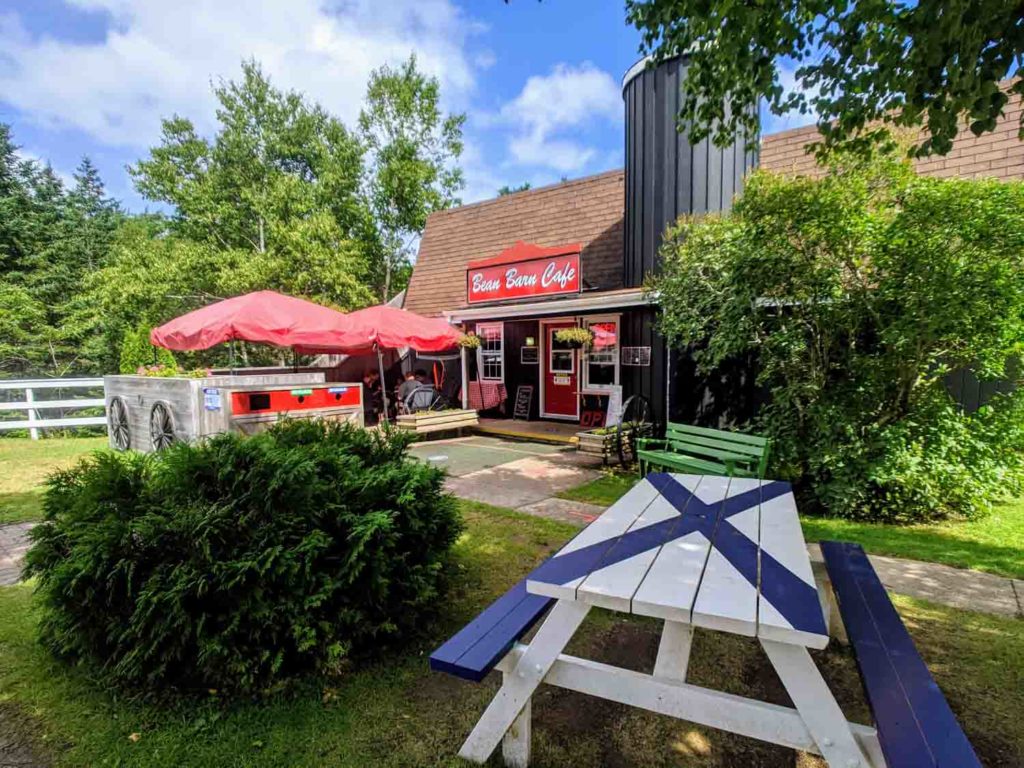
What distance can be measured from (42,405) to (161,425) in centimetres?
535

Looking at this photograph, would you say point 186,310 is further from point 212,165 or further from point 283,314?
point 283,314

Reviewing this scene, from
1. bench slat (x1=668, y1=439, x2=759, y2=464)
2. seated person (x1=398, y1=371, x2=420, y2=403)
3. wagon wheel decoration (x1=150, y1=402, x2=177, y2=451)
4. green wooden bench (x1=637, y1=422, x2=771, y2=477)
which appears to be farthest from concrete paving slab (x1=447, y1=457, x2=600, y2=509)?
wagon wheel decoration (x1=150, y1=402, x2=177, y2=451)

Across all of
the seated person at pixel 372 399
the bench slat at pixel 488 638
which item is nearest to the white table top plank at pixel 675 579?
the bench slat at pixel 488 638

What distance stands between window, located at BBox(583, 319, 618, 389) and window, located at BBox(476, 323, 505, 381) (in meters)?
2.26

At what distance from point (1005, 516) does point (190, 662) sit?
670 centimetres

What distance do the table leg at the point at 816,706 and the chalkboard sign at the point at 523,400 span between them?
948cm

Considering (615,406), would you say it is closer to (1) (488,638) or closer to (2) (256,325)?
(2) (256,325)

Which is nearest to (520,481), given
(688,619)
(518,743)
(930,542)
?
(930,542)

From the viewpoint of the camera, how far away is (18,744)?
6.54 feet

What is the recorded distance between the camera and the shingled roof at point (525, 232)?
33.4ft

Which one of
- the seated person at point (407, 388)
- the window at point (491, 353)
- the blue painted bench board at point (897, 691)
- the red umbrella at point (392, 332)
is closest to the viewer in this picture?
the blue painted bench board at point (897, 691)

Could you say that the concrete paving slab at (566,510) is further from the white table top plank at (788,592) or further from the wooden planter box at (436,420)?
the wooden planter box at (436,420)

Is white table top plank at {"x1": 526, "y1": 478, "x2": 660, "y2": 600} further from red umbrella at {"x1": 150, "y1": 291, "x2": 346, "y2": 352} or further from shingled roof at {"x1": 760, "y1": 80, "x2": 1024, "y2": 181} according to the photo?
red umbrella at {"x1": 150, "y1": 291, "x2": 346, "y2": 352}

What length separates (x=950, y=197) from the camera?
162 inches
